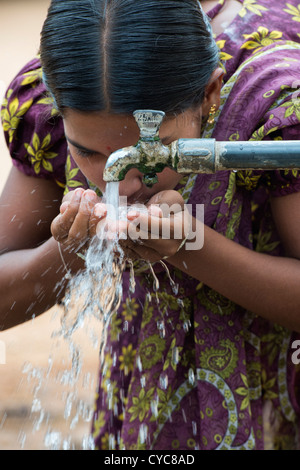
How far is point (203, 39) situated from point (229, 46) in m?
0.28

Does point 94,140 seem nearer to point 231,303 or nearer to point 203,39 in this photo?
point 203,39

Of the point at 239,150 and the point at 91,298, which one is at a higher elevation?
the point at 239,150

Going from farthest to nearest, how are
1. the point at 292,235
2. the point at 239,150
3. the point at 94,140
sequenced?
the point at 292,235 < the point at 94,140 < the point at 239,150

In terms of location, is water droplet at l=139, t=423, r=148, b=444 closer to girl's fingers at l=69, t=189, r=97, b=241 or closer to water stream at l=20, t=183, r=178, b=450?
water stream at l=20, t=183, r=178, b=450

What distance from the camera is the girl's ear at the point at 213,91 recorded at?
5.72 ft

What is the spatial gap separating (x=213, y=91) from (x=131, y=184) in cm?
32

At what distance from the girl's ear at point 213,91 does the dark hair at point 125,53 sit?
9 cm

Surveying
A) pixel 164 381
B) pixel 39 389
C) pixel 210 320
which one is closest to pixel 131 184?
pixel 210 320

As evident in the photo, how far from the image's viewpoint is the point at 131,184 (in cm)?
164

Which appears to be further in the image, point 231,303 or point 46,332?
point 46,332

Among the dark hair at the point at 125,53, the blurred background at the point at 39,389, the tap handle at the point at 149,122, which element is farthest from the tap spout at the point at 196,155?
the blurred background at the point at 39,389

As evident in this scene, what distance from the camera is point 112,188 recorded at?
1.50 m

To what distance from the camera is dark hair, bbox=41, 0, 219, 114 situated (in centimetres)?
156
